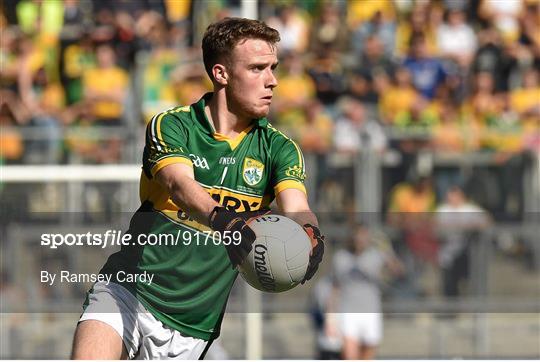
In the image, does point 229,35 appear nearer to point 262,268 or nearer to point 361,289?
point 262,268

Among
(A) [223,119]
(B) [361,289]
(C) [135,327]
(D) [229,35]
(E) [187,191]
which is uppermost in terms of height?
(D) [229,35]

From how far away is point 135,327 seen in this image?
429cm

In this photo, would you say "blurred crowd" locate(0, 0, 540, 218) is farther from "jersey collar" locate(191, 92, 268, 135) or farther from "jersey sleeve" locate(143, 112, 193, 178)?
"jersey sleeve" locate(143, 112, 193, 178)

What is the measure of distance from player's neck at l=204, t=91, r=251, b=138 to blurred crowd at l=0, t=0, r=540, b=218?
4.64 metres

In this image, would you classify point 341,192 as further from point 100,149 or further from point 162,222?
point 162,222

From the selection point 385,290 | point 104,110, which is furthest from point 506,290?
point 104,110

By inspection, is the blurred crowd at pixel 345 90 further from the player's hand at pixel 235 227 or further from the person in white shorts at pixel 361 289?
the player's hand at pixel 235 227

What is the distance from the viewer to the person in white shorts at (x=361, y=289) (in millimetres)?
8102

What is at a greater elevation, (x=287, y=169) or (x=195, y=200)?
(x=287, y=169)

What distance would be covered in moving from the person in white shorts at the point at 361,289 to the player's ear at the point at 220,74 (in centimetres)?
406

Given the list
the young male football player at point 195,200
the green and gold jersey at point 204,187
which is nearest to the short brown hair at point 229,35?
the young male football player at point 195,200

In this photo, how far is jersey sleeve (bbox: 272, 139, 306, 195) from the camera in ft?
13.7

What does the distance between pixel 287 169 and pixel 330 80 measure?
21.2ft

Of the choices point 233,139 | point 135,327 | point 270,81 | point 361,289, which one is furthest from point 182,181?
point 361,289
